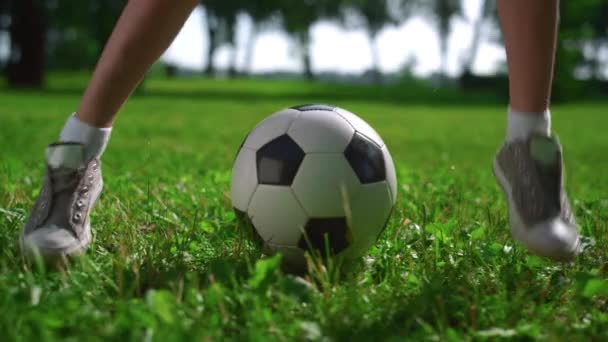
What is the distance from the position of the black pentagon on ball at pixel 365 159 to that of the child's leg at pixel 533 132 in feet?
1.75

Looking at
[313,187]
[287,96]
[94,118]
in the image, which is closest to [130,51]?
[94,118]

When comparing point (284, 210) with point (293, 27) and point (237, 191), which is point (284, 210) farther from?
point (293, 27)

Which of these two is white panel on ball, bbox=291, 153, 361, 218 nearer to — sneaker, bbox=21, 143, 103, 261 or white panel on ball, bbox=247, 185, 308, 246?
white panel on ball, bbox=247, 185, 308, 246

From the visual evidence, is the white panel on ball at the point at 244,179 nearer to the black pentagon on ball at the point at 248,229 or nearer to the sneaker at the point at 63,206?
the black pentagon on ball at the point at 248,229

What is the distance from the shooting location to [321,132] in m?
2.68

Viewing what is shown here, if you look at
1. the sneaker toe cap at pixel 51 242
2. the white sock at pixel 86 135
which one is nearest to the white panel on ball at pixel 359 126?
the white sock at pixel 86 135

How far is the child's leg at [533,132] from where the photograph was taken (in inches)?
95.2

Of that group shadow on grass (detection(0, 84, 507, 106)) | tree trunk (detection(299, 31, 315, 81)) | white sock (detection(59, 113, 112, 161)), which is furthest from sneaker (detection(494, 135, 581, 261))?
tree trunk (detection(299, 31, 315, 81))

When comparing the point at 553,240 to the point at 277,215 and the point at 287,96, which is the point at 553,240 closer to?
the point at 277,215

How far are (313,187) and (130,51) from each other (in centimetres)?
90

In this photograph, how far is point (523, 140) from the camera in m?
2.52

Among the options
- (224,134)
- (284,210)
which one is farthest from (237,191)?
(224,134)

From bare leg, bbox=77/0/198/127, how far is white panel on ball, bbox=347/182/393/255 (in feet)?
3.28

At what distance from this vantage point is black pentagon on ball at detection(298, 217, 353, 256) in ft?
8.30
